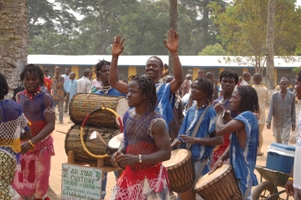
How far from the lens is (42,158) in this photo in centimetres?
600

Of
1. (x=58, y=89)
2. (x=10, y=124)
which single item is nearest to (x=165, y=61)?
(x=58, y=89)

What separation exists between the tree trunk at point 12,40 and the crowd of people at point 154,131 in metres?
1.38

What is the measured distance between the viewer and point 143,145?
4227 mm

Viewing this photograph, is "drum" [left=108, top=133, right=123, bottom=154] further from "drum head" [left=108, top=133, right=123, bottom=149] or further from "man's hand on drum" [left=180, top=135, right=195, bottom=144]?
"man's hand on drum" [left=180, top=135, right=195, bottom=144]

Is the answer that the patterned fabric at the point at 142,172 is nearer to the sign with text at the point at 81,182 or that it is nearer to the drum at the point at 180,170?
the drum at the point at 180,170

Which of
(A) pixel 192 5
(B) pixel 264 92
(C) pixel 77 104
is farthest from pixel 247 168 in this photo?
(A) pixel 192 5

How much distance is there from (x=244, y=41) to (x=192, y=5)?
1089 inches

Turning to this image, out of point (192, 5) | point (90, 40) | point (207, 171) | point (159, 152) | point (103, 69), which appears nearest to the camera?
point (159, 152)

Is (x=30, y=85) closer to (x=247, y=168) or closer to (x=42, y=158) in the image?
(x=42, y=158)

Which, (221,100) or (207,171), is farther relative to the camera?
(221,100)

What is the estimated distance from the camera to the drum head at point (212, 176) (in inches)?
192

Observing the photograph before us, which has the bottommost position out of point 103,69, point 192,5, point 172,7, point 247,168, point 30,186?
point 30,186

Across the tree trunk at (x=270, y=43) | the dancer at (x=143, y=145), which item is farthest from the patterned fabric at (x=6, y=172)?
the tree trunk at (x=270, y=43)

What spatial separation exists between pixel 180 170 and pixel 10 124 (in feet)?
5.43
